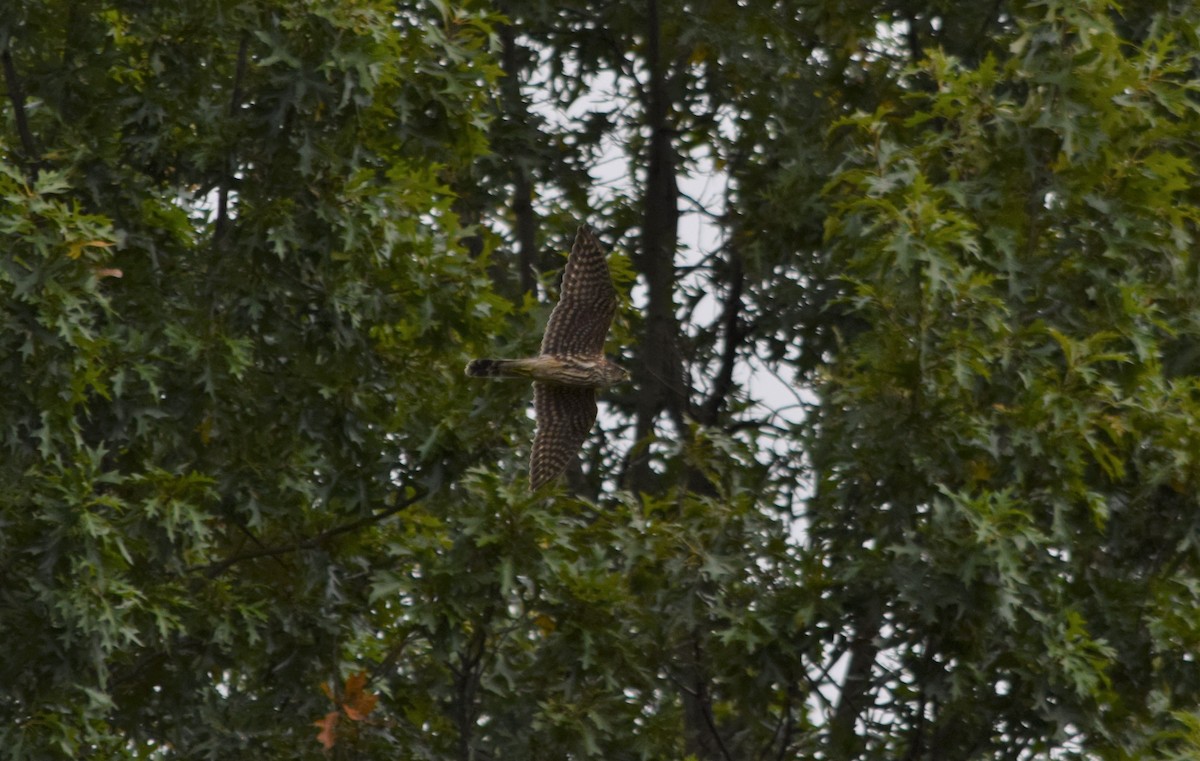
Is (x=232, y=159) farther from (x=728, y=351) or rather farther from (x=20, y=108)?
(x=728, y=351)

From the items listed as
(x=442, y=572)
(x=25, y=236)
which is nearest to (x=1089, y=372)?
(x=442, y=572)

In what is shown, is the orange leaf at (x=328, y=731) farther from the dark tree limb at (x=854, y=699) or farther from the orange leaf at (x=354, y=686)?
the dark tree limb at (x=854, y=699)

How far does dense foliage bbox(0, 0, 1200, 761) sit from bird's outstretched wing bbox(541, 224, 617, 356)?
11.3 inches

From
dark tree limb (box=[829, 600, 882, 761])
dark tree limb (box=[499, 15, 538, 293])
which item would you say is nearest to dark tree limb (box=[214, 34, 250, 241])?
dark tree limb (box=[499, 15, 538, 293])

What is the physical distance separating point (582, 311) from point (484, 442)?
2.21 feet

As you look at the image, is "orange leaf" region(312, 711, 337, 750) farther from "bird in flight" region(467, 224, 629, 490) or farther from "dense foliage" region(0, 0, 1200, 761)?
"bird in flight" region(467, 224, 629, 490)

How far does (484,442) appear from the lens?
1005cm

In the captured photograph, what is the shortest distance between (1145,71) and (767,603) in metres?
2.68

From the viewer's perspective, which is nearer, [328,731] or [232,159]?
[328,731]

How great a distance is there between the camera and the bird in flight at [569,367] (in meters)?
9.55

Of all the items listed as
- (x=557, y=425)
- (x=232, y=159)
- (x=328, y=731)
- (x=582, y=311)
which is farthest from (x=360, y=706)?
(x=232, y=159)

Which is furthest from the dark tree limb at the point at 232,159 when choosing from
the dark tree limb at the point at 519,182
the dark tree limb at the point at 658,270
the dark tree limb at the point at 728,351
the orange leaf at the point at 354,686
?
the dark tree limb at the point at 728,351

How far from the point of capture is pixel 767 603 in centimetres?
929

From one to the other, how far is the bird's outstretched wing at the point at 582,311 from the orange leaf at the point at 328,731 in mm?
1666
